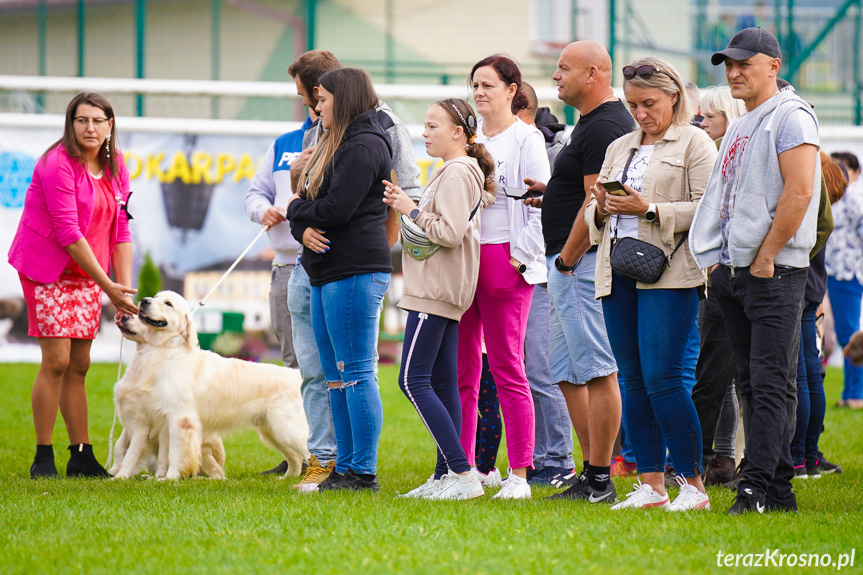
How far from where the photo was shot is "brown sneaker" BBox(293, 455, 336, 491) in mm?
4961

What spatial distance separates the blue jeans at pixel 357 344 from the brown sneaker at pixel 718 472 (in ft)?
6.43

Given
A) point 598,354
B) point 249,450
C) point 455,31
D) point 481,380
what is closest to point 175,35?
point 455,31

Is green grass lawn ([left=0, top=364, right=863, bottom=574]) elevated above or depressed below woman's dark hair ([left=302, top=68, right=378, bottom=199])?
below

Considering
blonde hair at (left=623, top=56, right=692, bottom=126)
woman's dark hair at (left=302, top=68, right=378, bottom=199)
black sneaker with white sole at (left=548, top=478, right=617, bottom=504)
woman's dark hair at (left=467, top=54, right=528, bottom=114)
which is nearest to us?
blonde hair at (left=623, top=56, right=692, bottom=126)

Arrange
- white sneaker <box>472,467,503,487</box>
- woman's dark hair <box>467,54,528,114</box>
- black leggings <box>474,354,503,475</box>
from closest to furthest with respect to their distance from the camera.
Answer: woman's dark hair <box>467,54,528,114</box>, white sneaker <box>472,467,503,487</box>, black leggings <box>474,354,503,475</box>

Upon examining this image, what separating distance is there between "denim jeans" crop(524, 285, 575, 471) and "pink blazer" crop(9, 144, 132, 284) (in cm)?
269

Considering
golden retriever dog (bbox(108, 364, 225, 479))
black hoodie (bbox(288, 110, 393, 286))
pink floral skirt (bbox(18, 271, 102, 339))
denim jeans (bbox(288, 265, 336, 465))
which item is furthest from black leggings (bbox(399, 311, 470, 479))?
pink floral skirt (bbox(18, 271, 102, 339))

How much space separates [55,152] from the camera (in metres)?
5.52

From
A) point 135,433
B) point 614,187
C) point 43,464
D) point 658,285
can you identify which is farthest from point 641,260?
point 43,464

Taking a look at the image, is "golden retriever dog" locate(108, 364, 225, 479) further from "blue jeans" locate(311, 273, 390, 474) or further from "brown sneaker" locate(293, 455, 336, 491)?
"blue jeans" locate(311, 273, 390, 474)

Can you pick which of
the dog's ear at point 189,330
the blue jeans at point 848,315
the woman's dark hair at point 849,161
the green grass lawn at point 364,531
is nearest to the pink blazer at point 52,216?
the dog's ear at point 189,330

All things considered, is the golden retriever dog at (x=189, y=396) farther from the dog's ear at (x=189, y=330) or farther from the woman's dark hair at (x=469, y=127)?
the woman's dark hair at (x=469, y=127)

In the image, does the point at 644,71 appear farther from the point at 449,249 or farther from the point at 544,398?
the point at 544,398

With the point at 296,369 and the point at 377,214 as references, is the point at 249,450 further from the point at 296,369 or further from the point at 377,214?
the point at 377,214
